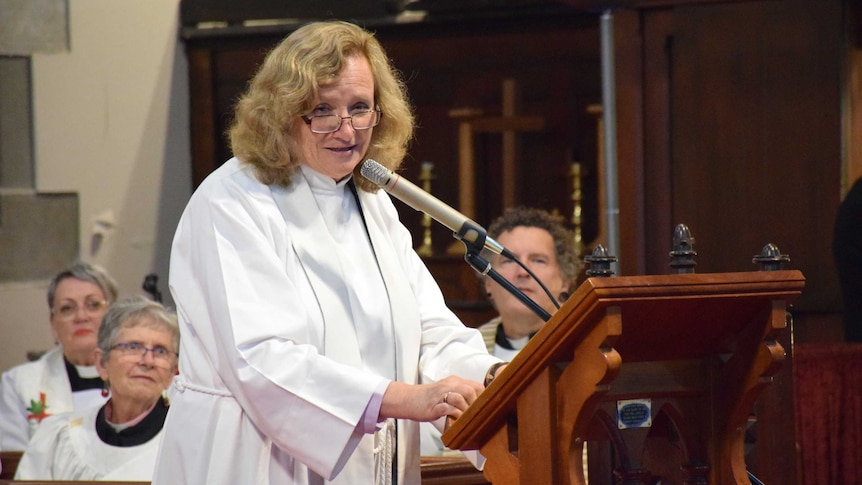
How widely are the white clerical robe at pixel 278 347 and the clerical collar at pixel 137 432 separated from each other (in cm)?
169

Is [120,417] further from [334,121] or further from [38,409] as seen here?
[334,121]

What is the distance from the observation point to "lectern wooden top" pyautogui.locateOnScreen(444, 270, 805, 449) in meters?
2.04

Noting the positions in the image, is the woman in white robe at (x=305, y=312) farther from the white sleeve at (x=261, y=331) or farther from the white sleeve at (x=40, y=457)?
the white sleeve at (x=40, y=457)

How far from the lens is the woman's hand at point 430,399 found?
7.79 ft

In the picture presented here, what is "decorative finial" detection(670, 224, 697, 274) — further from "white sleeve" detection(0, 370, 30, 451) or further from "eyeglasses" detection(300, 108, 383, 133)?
"white sleeve" detection(0, 370, 30, 451)

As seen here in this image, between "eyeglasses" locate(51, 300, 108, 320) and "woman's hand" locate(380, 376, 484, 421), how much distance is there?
11.5ft

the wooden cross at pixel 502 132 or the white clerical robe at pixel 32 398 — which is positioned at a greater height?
the wooden cross at pixel 502 132

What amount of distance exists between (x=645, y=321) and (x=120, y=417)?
2677 mm

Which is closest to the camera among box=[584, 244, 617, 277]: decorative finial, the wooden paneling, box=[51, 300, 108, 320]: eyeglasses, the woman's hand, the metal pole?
box=[584, 244, 617, 277]: decorative finial

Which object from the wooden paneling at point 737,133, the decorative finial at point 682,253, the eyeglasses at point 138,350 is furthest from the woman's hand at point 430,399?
the wooden paneling at point 737,133

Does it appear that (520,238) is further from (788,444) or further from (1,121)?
(1,121)

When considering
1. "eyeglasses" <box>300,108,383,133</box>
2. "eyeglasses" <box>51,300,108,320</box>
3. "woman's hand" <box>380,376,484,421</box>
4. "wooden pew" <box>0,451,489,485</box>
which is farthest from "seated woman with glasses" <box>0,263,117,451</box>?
"woman's hand" <box>380,376,484,421</box>


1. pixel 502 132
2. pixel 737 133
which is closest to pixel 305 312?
pixel 737 133

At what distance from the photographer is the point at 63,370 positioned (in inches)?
220
